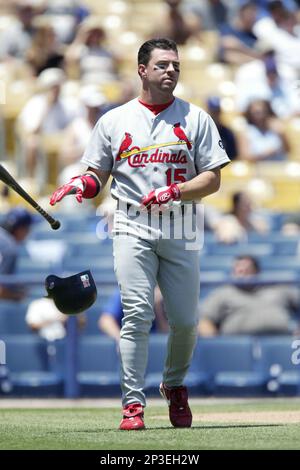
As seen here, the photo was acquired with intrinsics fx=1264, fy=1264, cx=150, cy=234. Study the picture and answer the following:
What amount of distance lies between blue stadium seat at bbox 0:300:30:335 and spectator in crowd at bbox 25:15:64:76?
4567mm

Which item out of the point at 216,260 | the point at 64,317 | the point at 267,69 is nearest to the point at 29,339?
the point at 64,317

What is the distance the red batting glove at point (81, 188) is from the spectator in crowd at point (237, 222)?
5.47 meters

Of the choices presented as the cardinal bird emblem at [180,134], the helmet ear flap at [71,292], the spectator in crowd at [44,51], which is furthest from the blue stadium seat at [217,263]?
the cardinal bird emblem at [180,134]

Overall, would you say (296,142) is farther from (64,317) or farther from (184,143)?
(184,143)

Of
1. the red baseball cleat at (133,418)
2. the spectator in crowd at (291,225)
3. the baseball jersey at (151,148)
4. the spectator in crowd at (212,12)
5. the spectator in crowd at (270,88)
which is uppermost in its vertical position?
the spectator in crowd at (212,12)

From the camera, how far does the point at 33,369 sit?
35.3 ft

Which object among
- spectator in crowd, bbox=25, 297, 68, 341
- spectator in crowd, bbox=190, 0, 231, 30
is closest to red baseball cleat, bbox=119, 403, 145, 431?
spectator in crowd, bbox=25, 297, 68, 341

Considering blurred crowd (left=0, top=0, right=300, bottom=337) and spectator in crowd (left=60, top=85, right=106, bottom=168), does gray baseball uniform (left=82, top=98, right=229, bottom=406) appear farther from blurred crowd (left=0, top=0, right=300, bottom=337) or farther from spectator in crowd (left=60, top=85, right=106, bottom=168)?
spectator in crowd (left=60, top=85, right=106, bottom=168)

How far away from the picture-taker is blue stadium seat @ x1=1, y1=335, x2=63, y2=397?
10.7 metres

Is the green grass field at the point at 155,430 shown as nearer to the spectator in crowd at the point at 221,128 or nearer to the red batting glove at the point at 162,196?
the red batting glove at the point at 162,196

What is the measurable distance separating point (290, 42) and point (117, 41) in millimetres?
2143

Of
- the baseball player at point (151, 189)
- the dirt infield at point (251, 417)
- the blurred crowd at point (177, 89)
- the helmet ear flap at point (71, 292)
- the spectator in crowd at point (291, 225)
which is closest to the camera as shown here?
the baseball player at point (151, 189)

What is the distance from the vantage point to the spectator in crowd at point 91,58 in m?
14.9

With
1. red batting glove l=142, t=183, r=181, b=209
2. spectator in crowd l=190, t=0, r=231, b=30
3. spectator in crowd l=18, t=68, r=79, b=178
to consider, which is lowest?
red batting glove l=142, t=183, r=181, b=209
